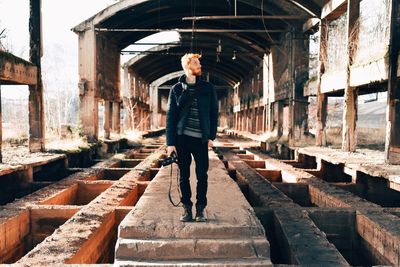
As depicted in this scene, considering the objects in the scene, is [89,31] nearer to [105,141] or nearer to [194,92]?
[105,141]

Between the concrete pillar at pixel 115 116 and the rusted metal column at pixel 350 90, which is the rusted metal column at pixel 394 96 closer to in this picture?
the rusted metal column at pixel 350 90

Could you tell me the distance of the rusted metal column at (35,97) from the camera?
12133mm

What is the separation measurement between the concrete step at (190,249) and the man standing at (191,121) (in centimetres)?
47

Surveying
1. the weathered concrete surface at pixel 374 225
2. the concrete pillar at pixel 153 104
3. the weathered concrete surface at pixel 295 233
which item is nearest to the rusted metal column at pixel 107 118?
the weathered concrete surface at pixel 295 233

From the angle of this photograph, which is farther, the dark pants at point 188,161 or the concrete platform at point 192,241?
the dark pants at point 188,161

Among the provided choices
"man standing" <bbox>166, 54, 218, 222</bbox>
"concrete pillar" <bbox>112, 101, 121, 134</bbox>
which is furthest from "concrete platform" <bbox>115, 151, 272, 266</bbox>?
"concrete pillar" <bbox>112, 101, 121, 134</bbox>

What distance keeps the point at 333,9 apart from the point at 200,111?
1092cm

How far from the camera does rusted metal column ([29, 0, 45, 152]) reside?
12.1 metres

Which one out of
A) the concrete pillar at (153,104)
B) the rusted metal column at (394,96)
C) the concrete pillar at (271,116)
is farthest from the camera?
the concrete pillar at (153,104)

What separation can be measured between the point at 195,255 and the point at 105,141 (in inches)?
558

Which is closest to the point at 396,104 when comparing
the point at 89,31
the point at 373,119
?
the point at 89,31

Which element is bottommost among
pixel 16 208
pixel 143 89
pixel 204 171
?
pixel 16 208

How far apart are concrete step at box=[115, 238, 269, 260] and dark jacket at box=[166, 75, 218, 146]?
3.46 ft

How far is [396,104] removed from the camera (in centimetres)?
895
